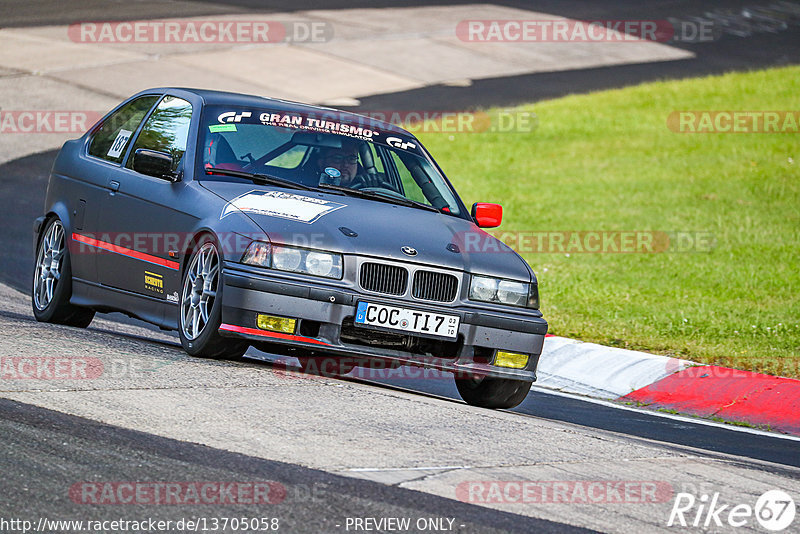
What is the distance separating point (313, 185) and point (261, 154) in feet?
1.35

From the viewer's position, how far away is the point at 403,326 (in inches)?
274

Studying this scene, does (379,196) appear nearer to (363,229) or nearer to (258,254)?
(363,229)

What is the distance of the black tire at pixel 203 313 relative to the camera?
703cm

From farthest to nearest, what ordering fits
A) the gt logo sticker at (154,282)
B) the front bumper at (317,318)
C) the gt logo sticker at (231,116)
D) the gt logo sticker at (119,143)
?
the gt logo sticker at (119,143) < the gt logo sticker at (231,116) < the gt logo sticker at (154,282) < the front bumper at (317,318)

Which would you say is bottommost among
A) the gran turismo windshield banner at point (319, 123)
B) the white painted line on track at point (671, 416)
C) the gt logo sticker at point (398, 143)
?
the white painted line on track at point (671, 416)

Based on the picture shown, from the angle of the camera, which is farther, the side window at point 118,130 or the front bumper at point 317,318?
the side window at point 118,130

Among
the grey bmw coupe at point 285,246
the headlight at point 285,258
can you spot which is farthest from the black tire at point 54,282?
the headlight at point 285,258

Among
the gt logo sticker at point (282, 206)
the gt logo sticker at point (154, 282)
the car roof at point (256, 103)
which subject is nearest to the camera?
the gt logo sticker at point (282, 206)

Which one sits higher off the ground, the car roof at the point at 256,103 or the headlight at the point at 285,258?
the car roof at the point at 256,103

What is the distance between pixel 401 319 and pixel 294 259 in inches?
26.4

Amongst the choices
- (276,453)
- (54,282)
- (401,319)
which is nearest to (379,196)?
(401,319)

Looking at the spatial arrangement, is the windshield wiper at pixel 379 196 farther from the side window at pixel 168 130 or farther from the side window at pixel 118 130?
the side window at pixel 118 130

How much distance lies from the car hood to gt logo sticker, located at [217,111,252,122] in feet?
1.99

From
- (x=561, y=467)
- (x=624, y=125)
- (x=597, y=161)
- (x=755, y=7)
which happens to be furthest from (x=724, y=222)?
(x=755, y=7)
